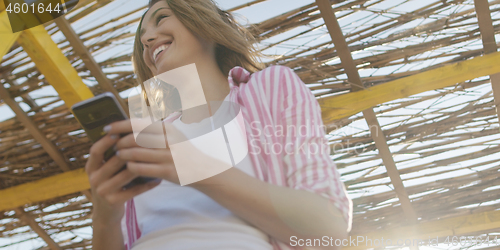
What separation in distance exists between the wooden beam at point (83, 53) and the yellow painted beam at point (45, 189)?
1.81 ft

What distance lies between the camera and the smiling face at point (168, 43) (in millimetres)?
816

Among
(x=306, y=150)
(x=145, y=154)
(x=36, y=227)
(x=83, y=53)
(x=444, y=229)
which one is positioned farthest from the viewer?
Answer: (x=36, y=227)

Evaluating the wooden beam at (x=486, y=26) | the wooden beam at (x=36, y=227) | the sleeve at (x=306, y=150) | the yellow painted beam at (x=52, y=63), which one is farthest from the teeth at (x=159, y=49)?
the wooden beam at (x=36, y=227)

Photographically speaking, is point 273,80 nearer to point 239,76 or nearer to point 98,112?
point 239,76

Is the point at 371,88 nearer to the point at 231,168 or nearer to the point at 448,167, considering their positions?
the point at 448,167

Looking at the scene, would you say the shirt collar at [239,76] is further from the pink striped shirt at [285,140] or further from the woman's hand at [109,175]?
the woman's hand at [109,175]

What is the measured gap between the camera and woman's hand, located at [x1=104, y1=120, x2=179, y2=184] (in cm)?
46

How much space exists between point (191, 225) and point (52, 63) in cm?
168

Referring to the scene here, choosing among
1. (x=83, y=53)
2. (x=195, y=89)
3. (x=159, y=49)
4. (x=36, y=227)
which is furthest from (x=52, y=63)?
(x=36, y=227)

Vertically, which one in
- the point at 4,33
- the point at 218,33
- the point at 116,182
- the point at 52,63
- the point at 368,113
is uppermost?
the point at 4,33

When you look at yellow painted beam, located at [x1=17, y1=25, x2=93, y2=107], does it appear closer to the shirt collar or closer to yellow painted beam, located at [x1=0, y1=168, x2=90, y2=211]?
yellow painted beam, located at [x1=0, y1=168, x2=90, y2=211]

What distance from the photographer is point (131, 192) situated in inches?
20.0

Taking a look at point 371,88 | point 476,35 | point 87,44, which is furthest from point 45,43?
point 476,35

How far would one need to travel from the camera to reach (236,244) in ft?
1.65
